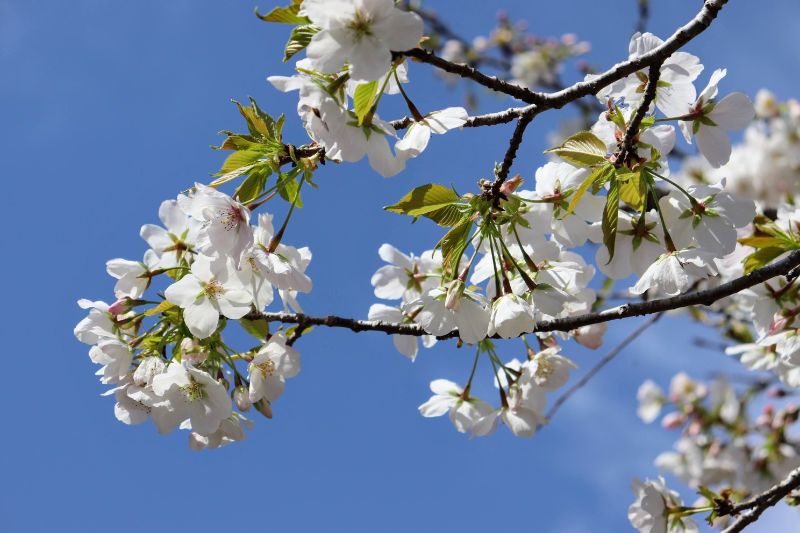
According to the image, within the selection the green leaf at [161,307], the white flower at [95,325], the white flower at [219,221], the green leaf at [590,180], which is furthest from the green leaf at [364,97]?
the white flower at [95,325]

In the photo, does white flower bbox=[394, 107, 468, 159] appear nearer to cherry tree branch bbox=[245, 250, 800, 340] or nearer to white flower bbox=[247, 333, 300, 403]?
cherry tree branch bbox=[245, 250, 800, 340]

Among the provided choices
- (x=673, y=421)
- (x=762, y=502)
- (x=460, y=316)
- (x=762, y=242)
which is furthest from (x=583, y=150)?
(x=673, y=421)

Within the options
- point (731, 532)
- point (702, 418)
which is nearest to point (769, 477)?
point (702, 418)

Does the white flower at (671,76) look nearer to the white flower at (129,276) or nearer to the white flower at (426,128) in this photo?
the white flower at (426,128)

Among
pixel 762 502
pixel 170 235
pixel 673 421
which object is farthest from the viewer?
pixel 673 421

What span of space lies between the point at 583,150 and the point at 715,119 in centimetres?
38

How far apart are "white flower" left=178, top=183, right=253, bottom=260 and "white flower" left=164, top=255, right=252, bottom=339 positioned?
0.13 metres

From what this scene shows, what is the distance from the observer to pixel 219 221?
62.3 inches

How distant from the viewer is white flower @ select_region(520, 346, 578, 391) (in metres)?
2.24

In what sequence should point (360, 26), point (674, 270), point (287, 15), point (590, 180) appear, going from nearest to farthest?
1. point (360, 26)
2. point (287, 15)
3. point (590, 180)
4. point (674, 270)

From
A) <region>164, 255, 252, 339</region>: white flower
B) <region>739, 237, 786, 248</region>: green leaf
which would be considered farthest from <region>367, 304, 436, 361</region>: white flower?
<region>739, 237, 786, 248</region>: green leaf

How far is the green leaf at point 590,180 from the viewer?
1523 mm

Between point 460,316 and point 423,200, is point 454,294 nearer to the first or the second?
point 460,316

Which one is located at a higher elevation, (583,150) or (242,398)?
(583,150)
